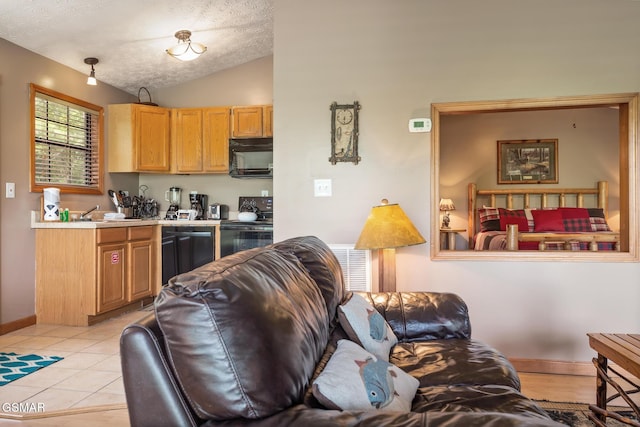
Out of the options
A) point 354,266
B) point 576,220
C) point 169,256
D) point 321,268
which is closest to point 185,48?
point 169,256

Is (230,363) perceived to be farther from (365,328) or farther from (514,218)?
(514,218)

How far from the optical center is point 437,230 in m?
2.90

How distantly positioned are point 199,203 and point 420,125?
327 cm

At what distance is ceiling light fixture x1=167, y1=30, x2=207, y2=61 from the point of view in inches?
161

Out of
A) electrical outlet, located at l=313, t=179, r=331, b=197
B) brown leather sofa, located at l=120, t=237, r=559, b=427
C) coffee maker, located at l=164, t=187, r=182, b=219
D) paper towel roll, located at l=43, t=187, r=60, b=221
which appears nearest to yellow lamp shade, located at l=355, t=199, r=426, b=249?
electrical outlet, located at l=313, t=179, r=331, b=197

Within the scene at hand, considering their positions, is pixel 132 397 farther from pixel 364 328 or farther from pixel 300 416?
pixel 364 328

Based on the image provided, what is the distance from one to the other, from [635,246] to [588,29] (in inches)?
58.0

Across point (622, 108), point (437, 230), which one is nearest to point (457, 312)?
point (437, 230)

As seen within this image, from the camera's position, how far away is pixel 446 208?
5438mm

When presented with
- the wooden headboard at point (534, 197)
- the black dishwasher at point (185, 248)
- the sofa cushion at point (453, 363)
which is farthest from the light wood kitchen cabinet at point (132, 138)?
the wooden headboard at point (534, 197)

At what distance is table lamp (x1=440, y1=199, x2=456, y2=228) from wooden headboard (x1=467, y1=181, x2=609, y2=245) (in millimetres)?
326

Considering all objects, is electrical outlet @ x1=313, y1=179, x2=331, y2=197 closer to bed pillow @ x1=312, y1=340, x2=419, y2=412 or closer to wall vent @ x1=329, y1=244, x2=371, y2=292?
wall vent @ x1=329, y1=244, x2=371, y2=292


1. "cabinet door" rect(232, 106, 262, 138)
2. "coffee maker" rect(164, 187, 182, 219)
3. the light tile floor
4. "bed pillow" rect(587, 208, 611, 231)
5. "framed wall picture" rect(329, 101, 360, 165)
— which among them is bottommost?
the light tile floor

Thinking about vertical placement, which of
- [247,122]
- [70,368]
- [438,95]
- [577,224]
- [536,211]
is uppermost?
[247,122]
